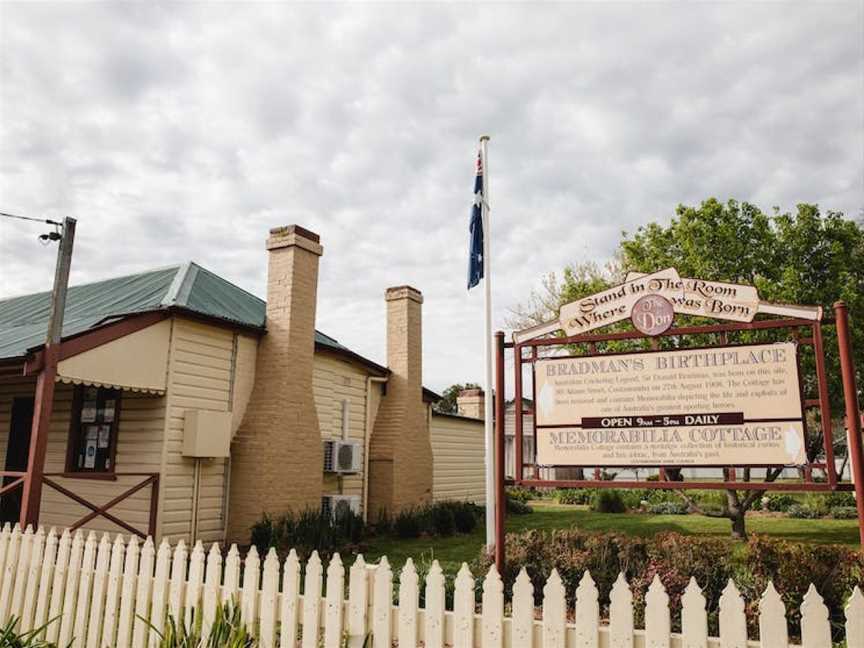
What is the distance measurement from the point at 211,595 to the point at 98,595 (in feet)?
4.17

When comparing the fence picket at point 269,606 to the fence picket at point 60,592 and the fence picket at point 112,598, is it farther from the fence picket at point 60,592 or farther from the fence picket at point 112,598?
the fence picket at point 60,592

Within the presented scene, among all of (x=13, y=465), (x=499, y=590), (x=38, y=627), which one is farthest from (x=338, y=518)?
(x=499, y=590)

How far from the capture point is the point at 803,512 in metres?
19.1

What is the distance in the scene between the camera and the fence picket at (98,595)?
5.24m

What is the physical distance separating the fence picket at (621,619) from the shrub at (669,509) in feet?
59.3

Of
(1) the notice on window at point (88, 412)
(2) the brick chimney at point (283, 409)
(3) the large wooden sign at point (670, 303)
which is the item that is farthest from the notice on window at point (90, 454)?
(3) the large wooden sign at point (670, 303)

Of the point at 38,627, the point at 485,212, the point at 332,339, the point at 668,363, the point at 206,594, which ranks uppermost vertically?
the point at 485,212

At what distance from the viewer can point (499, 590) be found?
3.77 metres

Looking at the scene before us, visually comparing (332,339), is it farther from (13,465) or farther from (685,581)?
(685,581)

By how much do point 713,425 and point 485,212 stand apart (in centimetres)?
600

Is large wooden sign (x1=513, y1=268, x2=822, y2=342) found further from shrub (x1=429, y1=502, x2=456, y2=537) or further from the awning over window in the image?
shrub (x1=429, y1=502, x2=456, y2=537)

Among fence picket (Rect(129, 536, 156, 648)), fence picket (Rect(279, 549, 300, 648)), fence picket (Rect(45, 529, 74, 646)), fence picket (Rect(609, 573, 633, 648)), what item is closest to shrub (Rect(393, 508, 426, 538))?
fence picket (Rect(45, 529, 74, 646))

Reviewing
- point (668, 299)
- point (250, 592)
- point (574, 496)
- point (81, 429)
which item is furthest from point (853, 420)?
point (574, 496)

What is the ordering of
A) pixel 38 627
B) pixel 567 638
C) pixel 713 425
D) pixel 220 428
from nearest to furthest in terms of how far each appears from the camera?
pixel 567 638 → pixel 38 627 → pixel 713 425 → pixel 220 428
